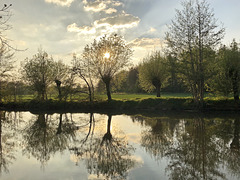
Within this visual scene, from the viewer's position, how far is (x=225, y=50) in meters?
24.1

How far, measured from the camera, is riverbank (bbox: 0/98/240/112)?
72.9 feet

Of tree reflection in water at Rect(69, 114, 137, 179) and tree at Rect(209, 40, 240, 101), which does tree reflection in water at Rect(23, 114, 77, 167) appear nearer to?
tree reflection in water at Rect(69, 114, 137, 179)

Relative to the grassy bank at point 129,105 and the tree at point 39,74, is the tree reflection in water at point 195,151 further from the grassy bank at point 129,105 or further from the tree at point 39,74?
the tree at point 39,74

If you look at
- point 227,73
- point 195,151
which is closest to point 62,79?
point 227,73

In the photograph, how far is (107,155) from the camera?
8.20 m

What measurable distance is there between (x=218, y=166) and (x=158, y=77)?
2722 centimetres

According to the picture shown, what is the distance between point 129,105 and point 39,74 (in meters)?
15.4

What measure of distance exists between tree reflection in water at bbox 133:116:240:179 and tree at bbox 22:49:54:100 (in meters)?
23.4

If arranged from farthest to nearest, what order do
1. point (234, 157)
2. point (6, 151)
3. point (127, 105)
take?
point (127, 105) → point (6, 151) → point (234, 157)

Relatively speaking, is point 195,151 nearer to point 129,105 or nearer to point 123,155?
point 123,155

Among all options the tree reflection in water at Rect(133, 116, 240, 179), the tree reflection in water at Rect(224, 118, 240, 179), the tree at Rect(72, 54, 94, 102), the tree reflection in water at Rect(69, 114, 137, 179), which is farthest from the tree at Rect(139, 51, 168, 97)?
the tree reflection in water at Rect(224, 118, 240, 179)

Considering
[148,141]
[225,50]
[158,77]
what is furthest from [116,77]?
[148,141]

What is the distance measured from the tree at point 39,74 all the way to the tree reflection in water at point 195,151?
23.4m

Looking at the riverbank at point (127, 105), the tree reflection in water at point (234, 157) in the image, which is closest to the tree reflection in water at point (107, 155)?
the tree reflection in water at point (234, 157)
